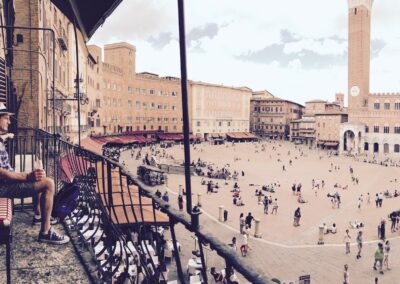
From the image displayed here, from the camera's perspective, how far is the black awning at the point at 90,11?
489 centimetres

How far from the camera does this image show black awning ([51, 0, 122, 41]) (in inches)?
193

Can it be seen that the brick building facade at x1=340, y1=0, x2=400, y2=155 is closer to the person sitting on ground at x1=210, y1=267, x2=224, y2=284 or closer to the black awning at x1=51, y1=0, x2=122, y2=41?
the person sitting on ground at x1=210, y1=267, x2=224, y2=284

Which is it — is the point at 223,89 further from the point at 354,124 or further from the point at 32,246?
the point at 32,246

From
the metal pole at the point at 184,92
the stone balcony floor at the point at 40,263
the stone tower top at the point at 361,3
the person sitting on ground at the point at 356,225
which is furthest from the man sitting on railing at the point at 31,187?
the stone tower top at the point at 361,3

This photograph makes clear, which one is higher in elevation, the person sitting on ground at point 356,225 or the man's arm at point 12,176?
the man's arm at point 12,176

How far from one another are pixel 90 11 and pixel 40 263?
3.34 meters

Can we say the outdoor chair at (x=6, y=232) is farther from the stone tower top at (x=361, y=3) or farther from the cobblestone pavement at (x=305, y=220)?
the stone tower top at (x=361, y=3)

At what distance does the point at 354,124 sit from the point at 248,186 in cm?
4487

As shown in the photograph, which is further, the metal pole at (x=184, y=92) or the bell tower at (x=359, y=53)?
the bell tower at (x=359, y=53)

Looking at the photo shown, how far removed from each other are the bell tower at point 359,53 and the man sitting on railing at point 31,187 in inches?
3140

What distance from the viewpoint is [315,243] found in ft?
67.9

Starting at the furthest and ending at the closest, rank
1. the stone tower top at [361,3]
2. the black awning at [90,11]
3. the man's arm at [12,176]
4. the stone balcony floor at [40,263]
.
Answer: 1. the stone tower top at [361,3]
2. the black awning at [90,11]
3. the man's arm at [12,176]
4. the stone balcony floor at [40,263]

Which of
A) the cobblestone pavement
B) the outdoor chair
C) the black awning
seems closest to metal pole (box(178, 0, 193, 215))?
the cobblestone pavement

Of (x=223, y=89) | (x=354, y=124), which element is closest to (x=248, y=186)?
(x=354, y=124)
